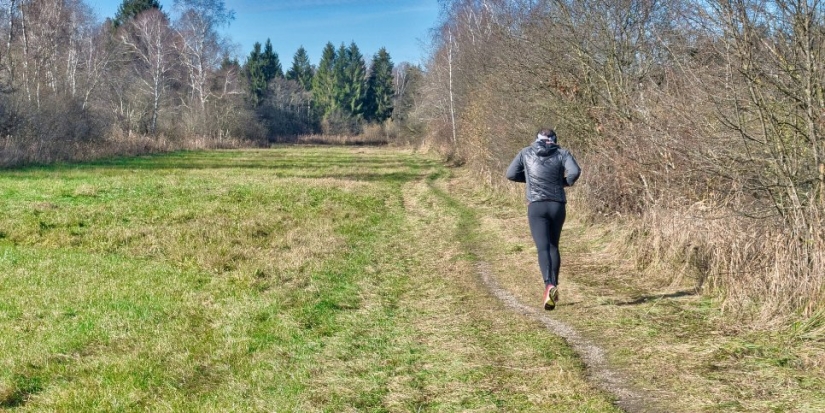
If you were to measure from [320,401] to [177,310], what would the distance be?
3656 mm

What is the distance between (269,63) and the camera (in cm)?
8875

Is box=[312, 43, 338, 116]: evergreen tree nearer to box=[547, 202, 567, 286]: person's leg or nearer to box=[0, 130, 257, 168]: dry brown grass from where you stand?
box=[0, 130, 257, 168]: dry brown grass

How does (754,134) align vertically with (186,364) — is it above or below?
above

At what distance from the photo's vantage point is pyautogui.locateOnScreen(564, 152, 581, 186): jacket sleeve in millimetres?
7633

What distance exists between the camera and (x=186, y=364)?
6.20 m

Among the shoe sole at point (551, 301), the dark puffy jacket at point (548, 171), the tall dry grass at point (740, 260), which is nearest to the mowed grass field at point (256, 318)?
the shoe sole at point (551, 301)

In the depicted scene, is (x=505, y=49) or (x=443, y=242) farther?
(x=505, y=49)

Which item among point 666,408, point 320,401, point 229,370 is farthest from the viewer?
point 229,370

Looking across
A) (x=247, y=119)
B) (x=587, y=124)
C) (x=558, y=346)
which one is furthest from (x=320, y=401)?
(x=247, y=119)

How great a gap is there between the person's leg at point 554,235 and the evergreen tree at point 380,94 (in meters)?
82.3

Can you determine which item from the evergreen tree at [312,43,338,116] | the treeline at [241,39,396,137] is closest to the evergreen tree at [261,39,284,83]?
the treeline at [241,39,396,137]

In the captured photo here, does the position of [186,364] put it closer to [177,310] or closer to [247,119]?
[177,310]

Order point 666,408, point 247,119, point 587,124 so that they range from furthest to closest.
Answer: point 247,119
point 587,124
point 666,408

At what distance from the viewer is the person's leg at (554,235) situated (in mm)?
7699
